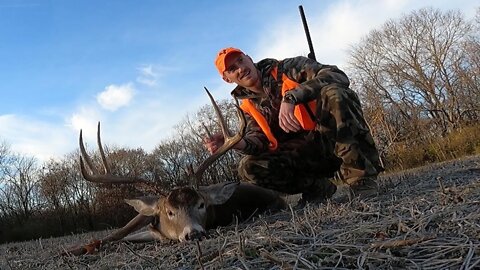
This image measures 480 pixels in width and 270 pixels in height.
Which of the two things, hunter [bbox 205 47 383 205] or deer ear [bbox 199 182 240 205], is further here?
deer ear [bbox 199 182 240 205]

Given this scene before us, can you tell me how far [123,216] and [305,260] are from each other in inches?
579

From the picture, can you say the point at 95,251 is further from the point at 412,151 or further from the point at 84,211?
the point at 412,151

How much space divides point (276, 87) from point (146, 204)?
55.4 inches

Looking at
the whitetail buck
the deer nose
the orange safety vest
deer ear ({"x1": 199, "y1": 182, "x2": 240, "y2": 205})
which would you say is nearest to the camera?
the deer nose

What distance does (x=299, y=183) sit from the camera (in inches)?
193

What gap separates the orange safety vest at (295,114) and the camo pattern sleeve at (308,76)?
0.08m

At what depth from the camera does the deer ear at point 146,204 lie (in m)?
4.41

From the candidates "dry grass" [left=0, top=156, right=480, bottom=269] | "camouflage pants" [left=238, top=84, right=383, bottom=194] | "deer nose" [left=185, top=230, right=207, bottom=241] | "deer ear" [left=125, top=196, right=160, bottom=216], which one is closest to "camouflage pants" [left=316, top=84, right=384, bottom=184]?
"camouflage pants" [left=238, top=84, right=383, bottom=194]

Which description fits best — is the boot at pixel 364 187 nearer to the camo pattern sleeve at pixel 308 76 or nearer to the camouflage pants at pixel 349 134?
the camouflage pants at pixel 349 134

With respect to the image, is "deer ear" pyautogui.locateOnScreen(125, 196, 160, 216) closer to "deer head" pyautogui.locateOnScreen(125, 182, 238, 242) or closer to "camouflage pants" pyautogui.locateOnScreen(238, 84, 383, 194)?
"deer head" pyautogui.locateOnScreen(125, 182, 238, 242)

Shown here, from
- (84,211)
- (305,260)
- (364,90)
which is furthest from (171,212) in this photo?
(364,90)

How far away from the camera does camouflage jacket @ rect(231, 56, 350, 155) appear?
418cm

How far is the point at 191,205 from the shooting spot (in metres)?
4.07

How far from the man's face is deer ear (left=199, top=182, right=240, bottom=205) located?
33.4 inches
